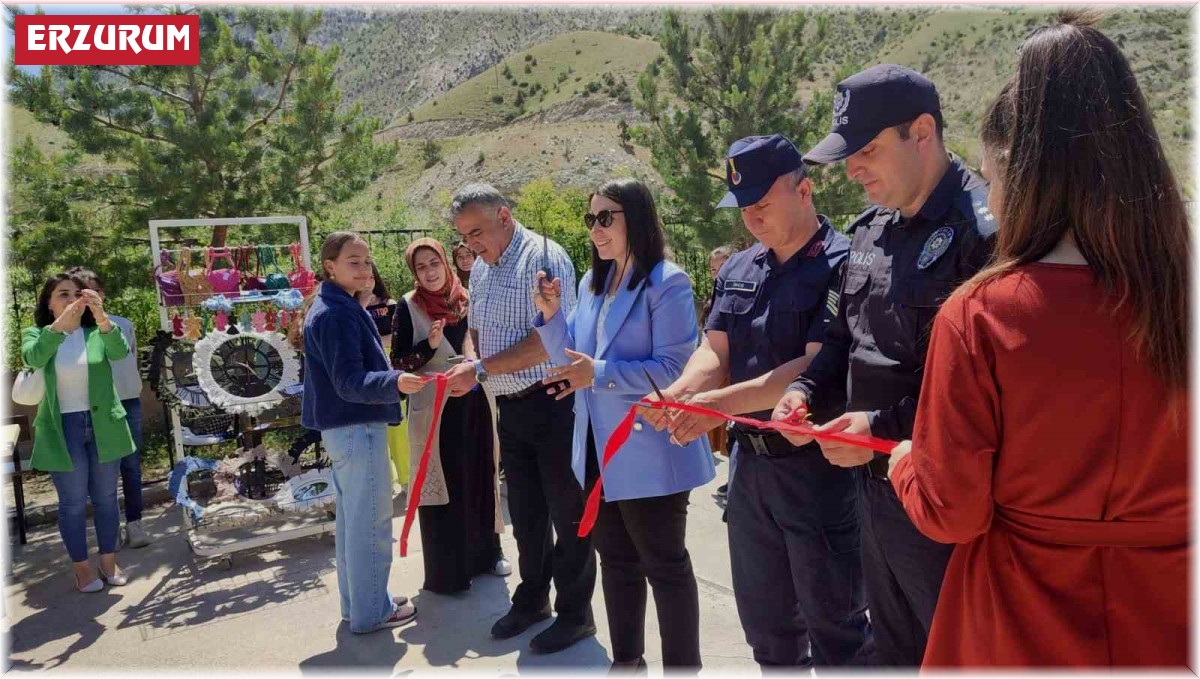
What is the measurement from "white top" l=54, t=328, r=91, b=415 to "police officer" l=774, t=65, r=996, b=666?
4.17 m

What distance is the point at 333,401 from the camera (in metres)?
3.82

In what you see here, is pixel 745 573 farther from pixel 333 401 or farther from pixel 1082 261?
pixel 333 401

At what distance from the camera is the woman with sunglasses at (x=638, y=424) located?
2.96m

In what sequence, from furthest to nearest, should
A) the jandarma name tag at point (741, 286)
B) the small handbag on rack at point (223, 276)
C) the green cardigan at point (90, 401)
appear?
the small handbag on rack at point (223, 276) < the green cardigan at point (90, 401) < the jandarma name tag at point (741, 286)

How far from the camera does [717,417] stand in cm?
249

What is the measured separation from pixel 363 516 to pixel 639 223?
6.39ft

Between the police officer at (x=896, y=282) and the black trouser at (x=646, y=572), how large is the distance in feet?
2.99

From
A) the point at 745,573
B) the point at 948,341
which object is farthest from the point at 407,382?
the point at 948,341

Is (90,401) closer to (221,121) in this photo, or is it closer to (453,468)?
(453,468)

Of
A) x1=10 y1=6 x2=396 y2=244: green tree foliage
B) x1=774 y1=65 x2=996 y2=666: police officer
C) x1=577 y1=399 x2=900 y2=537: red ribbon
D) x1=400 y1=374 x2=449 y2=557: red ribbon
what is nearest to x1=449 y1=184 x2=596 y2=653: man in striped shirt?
x1=400 y1=374 x2=449 y2=557: red ribbon

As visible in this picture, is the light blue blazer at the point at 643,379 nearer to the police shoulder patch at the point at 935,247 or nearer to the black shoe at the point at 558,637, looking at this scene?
the black shoe at the point at 558,637

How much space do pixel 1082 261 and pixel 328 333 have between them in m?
3.00

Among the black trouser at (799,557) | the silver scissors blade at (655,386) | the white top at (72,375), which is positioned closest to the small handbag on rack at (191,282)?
the white top at (72,375)

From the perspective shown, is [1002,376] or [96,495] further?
[96,495]
